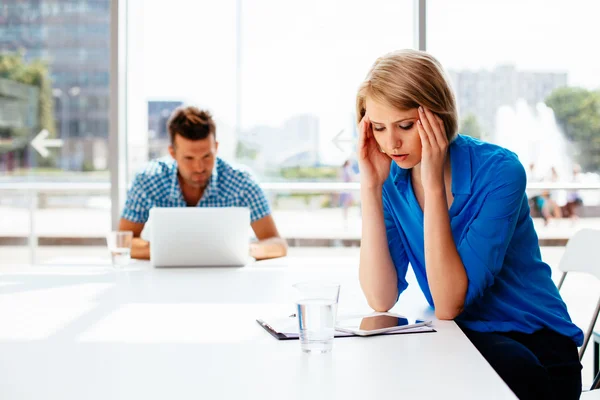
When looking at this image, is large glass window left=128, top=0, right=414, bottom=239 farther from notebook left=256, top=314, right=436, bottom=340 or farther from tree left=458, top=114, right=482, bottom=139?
notebook left=256, top=314, right=436, bottom=340

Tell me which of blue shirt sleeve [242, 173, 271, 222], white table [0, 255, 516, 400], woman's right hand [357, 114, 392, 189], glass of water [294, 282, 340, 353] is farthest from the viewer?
blue shirt sleeve [242, 173, 271, 222]

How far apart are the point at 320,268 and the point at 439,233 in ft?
2.60

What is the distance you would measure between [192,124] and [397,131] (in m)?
1.38

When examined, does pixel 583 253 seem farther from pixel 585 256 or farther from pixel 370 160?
pixel 370 160

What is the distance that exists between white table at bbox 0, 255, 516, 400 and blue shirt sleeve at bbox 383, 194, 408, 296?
60mm

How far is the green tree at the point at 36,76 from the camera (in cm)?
428

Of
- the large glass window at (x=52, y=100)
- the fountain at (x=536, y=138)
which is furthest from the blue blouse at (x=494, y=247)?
the large glass window at (x=52, y=100)

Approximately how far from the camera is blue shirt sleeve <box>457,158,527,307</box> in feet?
4.65

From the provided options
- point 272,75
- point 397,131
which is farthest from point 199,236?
point 272,75

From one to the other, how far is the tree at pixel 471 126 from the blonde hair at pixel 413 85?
9.18 feet

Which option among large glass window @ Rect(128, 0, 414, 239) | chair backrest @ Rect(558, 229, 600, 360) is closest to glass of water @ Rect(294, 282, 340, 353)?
chair backrest @ Rect(558, 229, 600, 360)

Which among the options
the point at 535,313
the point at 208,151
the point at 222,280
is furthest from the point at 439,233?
the point at 208,151

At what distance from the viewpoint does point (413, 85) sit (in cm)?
150

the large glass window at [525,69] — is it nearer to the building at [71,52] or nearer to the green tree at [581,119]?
the green tree at [581,119]
